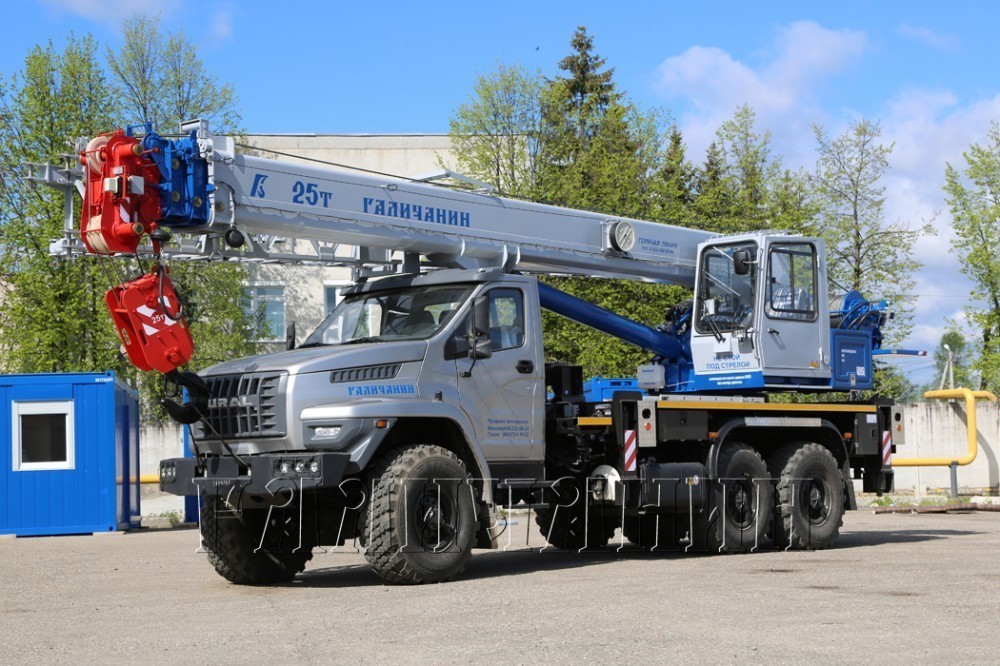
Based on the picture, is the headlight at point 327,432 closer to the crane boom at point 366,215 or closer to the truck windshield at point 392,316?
the truck windshield at point 392,316

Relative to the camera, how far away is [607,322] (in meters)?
16.3

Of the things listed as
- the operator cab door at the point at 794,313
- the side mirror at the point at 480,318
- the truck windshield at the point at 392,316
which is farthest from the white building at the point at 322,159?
the side mirror at the point at 480,318

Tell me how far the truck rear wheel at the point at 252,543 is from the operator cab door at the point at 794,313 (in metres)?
6.08

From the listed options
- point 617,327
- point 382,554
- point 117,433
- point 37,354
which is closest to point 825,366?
point 617,327

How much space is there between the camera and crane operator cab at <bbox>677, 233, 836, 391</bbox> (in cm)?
1616

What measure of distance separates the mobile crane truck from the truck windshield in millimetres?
28

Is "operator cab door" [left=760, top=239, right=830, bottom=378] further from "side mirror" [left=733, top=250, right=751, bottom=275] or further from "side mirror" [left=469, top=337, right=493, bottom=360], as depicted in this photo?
"side mirror" [left=469, top=337, right=493, bottom=360]

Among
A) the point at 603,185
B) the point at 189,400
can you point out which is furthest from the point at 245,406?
the point at 603,185

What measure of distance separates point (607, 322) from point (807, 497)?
3238 mm

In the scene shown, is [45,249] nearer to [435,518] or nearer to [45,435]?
[45,435]

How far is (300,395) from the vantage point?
12.0m

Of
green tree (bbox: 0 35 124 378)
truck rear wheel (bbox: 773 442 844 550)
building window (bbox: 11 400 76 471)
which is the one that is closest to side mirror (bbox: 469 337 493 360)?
truck rear wheel (bbox: 773 442 844 550)

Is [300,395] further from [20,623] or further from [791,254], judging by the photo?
[791,254]

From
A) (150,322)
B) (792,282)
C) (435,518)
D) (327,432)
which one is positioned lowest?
(435,518)
